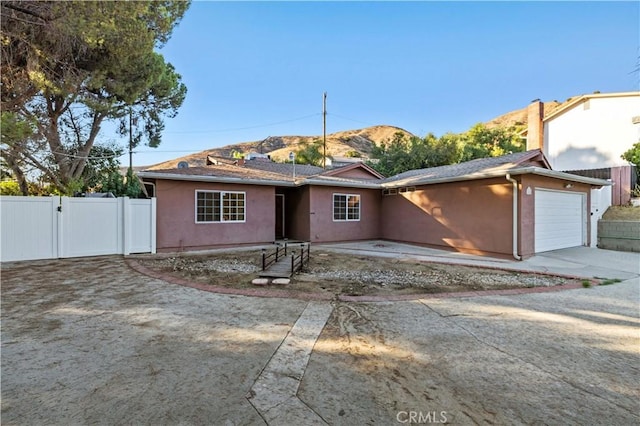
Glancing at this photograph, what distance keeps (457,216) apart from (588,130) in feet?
49.9

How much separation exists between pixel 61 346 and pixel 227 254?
7075 millimetres

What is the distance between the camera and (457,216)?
11148 mm

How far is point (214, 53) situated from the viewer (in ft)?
57.6

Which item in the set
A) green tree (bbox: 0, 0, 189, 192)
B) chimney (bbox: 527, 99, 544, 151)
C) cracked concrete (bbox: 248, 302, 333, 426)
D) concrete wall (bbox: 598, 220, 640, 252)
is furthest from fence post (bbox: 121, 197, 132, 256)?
chimney (bbox: 527, 99, 544, 151)

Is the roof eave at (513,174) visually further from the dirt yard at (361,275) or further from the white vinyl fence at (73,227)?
the white vinyl fence at (73,227)

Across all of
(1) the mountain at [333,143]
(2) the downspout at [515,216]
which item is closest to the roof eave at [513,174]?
(2) the downspout at [515,216]

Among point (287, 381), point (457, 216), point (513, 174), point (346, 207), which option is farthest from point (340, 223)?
point (287, 381)

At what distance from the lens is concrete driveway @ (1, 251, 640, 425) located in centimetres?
231

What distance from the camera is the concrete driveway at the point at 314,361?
2.31m

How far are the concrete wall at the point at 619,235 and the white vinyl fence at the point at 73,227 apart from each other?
680 inches

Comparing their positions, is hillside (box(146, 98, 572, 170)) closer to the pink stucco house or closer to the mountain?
the mountain

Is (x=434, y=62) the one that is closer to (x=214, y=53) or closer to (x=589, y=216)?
(x=589, y=216)

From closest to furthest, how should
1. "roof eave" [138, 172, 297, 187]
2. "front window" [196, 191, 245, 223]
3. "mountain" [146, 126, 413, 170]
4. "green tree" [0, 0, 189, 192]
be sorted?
"green tree" [0, 0, 189, 192]
"roof eave" [138, 172, 297, 187]
"front window" [196, 191, 245, 223]
"mountain" [146, 126, 413, 170]

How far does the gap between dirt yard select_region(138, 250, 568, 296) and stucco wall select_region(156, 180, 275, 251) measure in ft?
4.94
